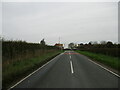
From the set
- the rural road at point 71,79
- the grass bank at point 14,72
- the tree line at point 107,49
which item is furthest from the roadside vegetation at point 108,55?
the grass bank at point 14,72

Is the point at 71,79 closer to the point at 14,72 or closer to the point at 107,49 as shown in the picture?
the point at 14,72

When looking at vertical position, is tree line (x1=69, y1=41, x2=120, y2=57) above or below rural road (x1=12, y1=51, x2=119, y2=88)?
above

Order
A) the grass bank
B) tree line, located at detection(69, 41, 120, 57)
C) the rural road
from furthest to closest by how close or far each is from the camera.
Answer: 1. tree line, located at detection(69, 41, 120, 57)
2. the grass bank
3. the rural road

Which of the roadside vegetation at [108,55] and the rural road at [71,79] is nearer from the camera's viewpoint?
the rural road at [71,79]

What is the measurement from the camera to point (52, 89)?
587 cm

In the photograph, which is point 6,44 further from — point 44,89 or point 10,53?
point 44,89

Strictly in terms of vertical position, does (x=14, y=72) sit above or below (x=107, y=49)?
below

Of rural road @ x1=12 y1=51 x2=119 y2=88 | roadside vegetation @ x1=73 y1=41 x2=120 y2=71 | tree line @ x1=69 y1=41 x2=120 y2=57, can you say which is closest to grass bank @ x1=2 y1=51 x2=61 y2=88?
rural road @ x1=12 y1=51 x2=119 y2=88

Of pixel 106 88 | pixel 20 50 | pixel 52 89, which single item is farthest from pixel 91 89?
pixel 20 50

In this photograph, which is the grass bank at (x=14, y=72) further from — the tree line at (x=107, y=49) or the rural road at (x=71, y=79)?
the tree line at (x=107, y=49)

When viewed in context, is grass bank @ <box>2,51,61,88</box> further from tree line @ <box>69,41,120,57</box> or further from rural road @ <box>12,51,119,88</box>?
tree line @ <box>69,41,120,57</box>

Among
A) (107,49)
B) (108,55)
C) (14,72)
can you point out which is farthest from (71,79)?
(107,49)

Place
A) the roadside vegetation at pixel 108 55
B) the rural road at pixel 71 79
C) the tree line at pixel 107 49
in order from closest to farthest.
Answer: the rural road at pixel 71 79 → the roadside vegetation at pixel 108 55 → the tree line at pixel 107 49

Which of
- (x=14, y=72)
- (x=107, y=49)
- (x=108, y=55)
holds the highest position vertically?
(x=107, y=49)
